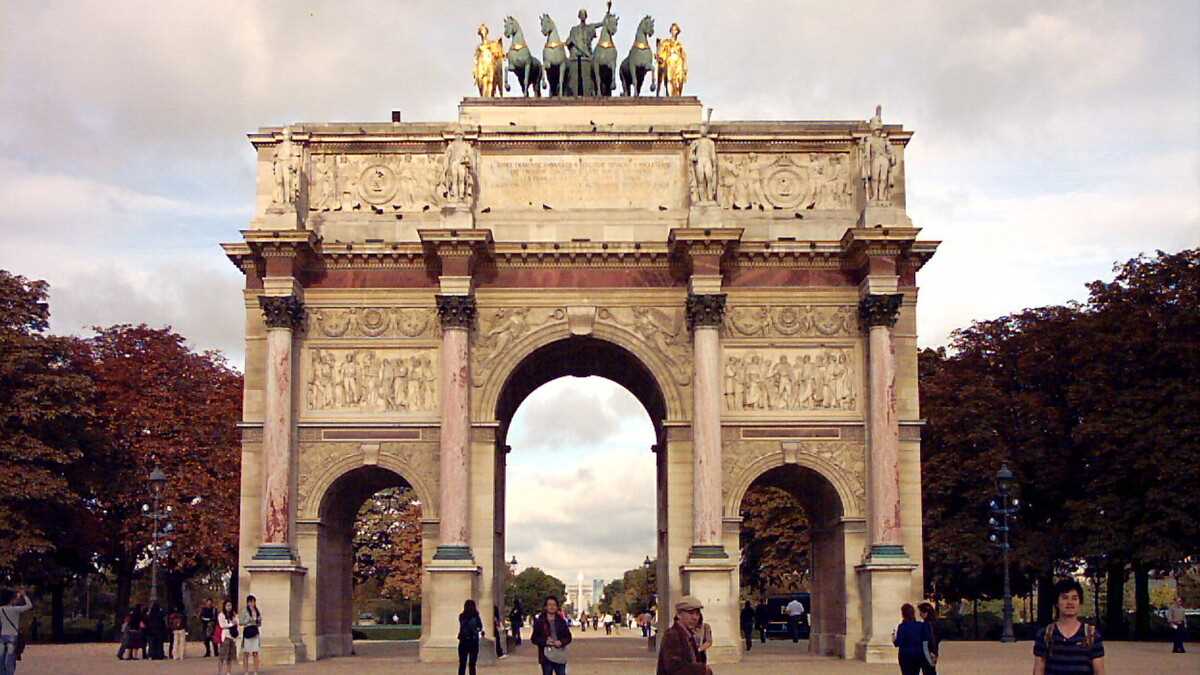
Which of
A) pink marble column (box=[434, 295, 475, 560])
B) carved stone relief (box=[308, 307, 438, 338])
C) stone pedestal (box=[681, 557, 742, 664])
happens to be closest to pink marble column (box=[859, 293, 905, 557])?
stone pedestal (box=[681, 557, 742, 664])

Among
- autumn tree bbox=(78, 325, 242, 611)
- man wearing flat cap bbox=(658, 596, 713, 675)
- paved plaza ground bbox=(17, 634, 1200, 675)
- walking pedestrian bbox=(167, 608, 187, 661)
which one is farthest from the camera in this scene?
autumn tree bbox=(78, 325, 242, 611)

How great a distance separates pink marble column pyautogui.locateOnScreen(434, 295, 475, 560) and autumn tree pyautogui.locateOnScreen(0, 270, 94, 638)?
14418mm

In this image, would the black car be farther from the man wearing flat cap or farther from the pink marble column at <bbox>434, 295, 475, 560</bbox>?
the man wearing flat cap

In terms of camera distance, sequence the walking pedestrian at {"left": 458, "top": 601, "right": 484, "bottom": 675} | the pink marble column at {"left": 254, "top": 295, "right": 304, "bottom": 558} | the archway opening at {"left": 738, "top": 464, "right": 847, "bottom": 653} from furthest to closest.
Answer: the archway opening at {"left": 738, "top": 464, "right": 847, "bottom": 653} → the pink marble column at {"left": 254, "top": 295, "right": 304, "bottom": 558} → the walking pedestrian at {"left": 458, "top": 601, "right": 484, "bottom": 675}

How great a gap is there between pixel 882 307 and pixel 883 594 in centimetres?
632

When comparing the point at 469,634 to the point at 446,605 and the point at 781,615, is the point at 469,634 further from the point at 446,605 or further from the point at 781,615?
the point at 781,615

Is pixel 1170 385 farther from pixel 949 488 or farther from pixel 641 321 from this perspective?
pixel 641 321

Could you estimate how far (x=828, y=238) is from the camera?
37.2 m

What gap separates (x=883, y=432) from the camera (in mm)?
35781

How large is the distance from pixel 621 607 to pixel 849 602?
13115 centimetres

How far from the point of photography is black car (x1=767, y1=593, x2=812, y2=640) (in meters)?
58.1

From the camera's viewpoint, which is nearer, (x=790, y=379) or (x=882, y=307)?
(x=882, y=307)

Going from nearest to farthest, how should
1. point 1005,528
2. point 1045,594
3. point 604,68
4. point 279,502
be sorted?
point 279,502 → point 604,68 → point 1005,528 → point 1045,594

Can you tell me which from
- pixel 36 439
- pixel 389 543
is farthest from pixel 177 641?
pixel 389 543
